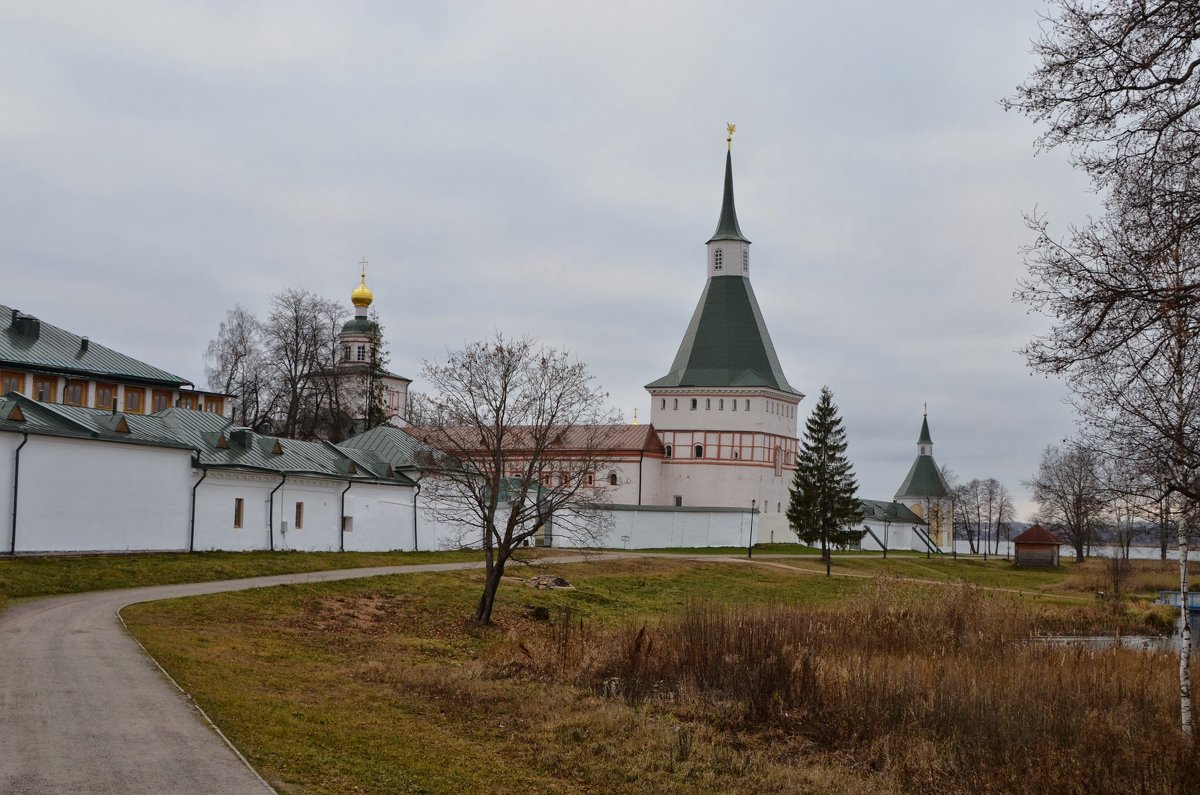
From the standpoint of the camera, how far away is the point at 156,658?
47.2ft

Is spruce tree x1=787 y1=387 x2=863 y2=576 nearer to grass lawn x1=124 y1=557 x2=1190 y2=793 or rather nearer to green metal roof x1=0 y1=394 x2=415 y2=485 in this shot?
green metal roof x1=0 y1=394 x2=415 y2=485

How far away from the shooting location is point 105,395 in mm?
51062

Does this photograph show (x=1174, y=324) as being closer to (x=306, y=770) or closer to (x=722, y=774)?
(x=722, y=774)

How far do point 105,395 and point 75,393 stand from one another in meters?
1.73

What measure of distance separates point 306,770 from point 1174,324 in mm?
8424

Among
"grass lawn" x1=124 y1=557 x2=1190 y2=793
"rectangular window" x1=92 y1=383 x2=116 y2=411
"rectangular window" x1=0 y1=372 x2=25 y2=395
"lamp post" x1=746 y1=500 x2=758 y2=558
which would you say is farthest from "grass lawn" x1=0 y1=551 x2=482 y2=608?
"lamp post" x1=746 y1=500 x2=758 y2=558

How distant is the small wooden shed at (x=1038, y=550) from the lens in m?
63.7

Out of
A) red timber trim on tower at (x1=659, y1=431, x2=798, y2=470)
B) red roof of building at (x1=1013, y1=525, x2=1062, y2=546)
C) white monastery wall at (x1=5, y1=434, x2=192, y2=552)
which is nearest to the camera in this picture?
white monastery wall at (x1=5, y1=434, x2=192, y2=552)

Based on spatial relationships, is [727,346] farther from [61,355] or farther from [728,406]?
[61,355]

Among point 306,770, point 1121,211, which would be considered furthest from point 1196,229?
point 306,770

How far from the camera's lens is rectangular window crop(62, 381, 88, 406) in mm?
48969

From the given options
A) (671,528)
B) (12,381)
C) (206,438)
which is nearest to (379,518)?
(206,438)

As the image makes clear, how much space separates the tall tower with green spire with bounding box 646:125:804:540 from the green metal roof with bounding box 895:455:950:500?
31.6m

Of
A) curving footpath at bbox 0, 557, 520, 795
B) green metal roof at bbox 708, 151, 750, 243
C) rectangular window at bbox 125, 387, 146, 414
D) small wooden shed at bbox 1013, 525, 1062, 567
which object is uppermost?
green metal roof at bbox 708, 151, 750, 243
